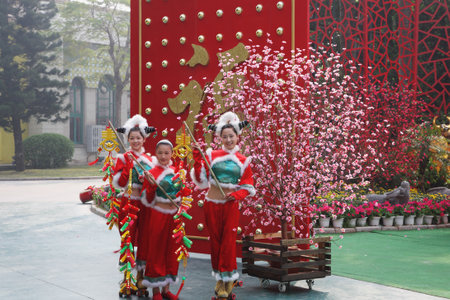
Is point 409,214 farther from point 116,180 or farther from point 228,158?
point 116,180

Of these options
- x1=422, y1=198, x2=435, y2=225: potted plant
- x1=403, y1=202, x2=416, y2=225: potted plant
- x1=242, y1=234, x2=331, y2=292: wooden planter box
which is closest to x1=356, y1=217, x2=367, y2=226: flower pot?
x1=403, y1=202, x2=416, y2=225: potted plant

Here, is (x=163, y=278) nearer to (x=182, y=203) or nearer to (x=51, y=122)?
(x=182, y=203)

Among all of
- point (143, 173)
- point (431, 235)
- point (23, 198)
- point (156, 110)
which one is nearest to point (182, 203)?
point (143, 173)

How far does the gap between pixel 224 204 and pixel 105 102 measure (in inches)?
1183

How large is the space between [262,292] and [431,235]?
499cm

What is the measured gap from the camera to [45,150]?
2836 centimetres

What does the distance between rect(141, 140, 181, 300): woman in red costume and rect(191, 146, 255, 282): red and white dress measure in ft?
0.92

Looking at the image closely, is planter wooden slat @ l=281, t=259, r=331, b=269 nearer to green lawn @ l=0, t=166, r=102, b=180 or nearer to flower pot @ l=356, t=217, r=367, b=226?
flower pot @ l=356, t=217, r=367, b=226

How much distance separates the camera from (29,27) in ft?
90.9

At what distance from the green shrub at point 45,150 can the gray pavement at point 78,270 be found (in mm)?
17176

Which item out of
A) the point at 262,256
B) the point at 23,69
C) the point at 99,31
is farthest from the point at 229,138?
the point at 99,31

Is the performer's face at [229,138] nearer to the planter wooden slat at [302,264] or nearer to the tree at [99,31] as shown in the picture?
the planter wooden slat at [302,264]

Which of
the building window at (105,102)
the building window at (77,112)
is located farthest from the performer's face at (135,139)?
the building window at (105,102)

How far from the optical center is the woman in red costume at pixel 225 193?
5.23 meters
